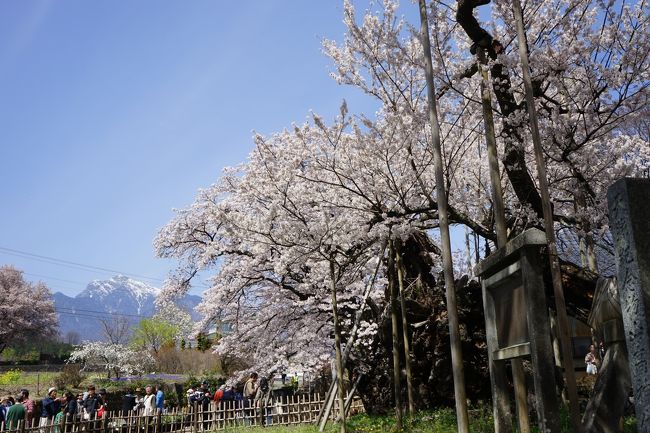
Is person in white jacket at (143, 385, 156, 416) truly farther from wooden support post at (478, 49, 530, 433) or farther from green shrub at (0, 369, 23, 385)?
green shrub at (0, 369, 23, 385)

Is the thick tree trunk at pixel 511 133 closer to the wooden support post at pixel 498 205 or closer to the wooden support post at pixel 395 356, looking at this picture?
the wooden support post at pixel 498 205

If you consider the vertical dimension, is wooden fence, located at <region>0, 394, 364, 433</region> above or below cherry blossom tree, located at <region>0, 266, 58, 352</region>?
below

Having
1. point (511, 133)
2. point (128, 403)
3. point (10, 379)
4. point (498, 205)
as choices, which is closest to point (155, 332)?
point (10, 379)

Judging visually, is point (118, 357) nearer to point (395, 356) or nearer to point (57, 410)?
point (57, 410)

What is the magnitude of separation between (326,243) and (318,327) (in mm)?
7188

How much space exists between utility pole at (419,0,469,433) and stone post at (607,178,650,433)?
3969 millimetres

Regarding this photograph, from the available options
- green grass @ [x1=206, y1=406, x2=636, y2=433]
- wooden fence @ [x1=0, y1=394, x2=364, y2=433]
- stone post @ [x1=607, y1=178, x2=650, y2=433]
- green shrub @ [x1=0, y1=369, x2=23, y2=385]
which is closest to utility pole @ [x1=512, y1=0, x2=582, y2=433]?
green grass @ [x1=206, y1=406, x2=636, y2=433]

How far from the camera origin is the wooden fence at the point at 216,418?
15.9 metres

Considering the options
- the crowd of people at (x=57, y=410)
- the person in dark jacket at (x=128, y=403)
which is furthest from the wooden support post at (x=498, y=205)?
the person in dark jacket at (x=128, y=403)

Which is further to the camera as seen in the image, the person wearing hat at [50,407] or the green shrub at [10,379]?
the green shrub at [10,379]

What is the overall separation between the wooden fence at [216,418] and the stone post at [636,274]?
12.9 metres

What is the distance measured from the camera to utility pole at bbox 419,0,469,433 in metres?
7.38

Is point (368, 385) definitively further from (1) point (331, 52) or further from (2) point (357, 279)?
(1) point (331, 52)

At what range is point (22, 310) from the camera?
5256 centimetres
